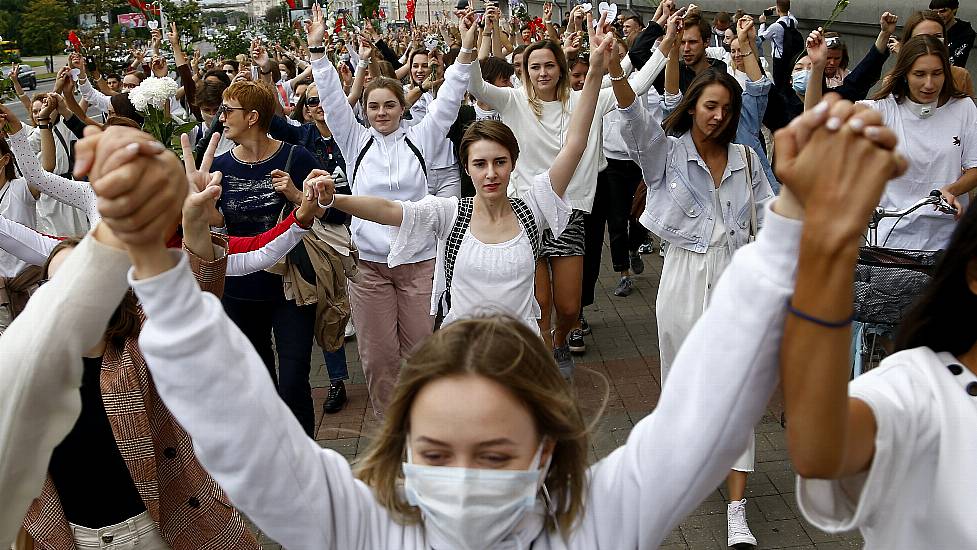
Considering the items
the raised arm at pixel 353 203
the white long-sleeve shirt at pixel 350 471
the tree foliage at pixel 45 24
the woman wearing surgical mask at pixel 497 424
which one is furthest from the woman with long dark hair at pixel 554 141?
the tree foliage at pixel 45 24

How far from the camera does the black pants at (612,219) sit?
7.41 m

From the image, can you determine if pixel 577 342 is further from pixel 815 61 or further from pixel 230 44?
pixel 230 44

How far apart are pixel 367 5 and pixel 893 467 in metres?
27.2

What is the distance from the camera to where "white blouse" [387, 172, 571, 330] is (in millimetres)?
4266

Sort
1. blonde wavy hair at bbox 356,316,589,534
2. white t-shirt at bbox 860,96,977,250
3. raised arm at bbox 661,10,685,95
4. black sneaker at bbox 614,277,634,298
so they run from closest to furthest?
blonde wavy hair at bbox 356,316,589,534
white t-shirt at bbox 860,96,977,250
raised arm at bbox 661,10,685,95
black sneaker at bbox 614,277,634,298

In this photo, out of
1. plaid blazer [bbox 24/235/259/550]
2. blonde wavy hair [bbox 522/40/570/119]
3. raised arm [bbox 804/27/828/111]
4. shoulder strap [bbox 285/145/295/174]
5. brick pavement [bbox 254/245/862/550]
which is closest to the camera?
plaid blazer [bbox 24/235/259/550]

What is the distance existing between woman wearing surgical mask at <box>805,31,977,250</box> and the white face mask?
3.75 m

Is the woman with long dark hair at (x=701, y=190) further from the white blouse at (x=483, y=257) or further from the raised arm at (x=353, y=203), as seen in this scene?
the raised arm at (x=353, y=203)

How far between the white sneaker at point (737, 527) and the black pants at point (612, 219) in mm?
3066

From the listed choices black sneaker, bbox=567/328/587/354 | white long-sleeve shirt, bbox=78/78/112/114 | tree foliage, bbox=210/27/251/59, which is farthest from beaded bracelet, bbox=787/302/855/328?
tree foliage, bbox=210/27/251/59

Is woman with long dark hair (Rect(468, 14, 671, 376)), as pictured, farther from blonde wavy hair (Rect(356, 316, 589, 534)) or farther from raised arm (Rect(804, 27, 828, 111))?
blonde wavy hair (Rect(356, 316, 589, 534))

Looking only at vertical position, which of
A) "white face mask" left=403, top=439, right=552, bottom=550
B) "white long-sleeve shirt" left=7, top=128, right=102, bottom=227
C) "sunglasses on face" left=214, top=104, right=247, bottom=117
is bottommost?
"white long-sleeve shirt" left=7, top=128, right=102, bottom=227

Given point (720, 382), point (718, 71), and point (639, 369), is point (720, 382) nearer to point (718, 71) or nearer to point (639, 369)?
point (718, 71)

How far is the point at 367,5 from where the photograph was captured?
27.5 metres
